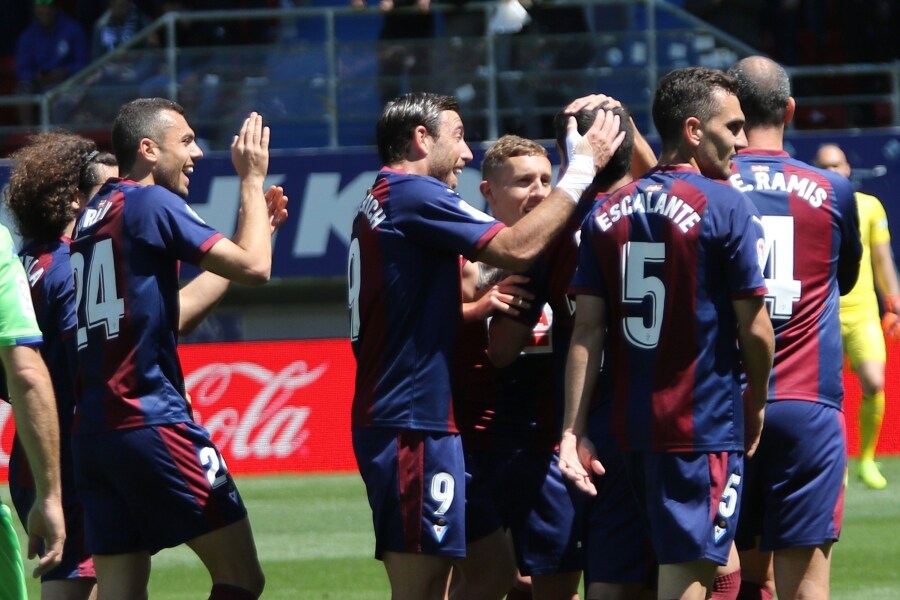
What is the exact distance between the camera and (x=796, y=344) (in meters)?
5.32

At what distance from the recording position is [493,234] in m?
4.92

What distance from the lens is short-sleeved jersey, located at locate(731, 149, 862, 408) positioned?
5289mm

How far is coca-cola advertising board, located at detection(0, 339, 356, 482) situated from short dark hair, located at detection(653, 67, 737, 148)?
8.32 metres

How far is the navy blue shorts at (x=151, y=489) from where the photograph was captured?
5012 millimetres

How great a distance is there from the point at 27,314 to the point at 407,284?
4.06 ft

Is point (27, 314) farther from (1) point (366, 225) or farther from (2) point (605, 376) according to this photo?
(2) point (605, 376)

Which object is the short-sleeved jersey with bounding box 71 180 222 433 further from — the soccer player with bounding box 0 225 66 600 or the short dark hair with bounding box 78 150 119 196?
the short dark hair with bounding box 78 150 119 196

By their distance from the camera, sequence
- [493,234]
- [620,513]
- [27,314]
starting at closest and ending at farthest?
[27,314], [493,234], [620,513]

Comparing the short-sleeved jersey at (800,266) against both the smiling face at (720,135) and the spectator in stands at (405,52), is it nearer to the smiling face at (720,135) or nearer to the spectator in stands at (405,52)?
the smiling face at (720,135)

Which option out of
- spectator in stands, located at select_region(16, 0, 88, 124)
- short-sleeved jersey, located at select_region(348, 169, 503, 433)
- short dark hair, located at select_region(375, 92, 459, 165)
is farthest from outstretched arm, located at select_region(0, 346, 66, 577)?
spectator in stands, located at select_region(16, 0, 88, 124)

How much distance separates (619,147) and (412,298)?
0.93 metres

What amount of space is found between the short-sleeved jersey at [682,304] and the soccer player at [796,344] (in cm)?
58

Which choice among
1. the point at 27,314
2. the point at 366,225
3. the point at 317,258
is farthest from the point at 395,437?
the point at 317,258

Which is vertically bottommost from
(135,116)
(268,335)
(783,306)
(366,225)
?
(268,335)
